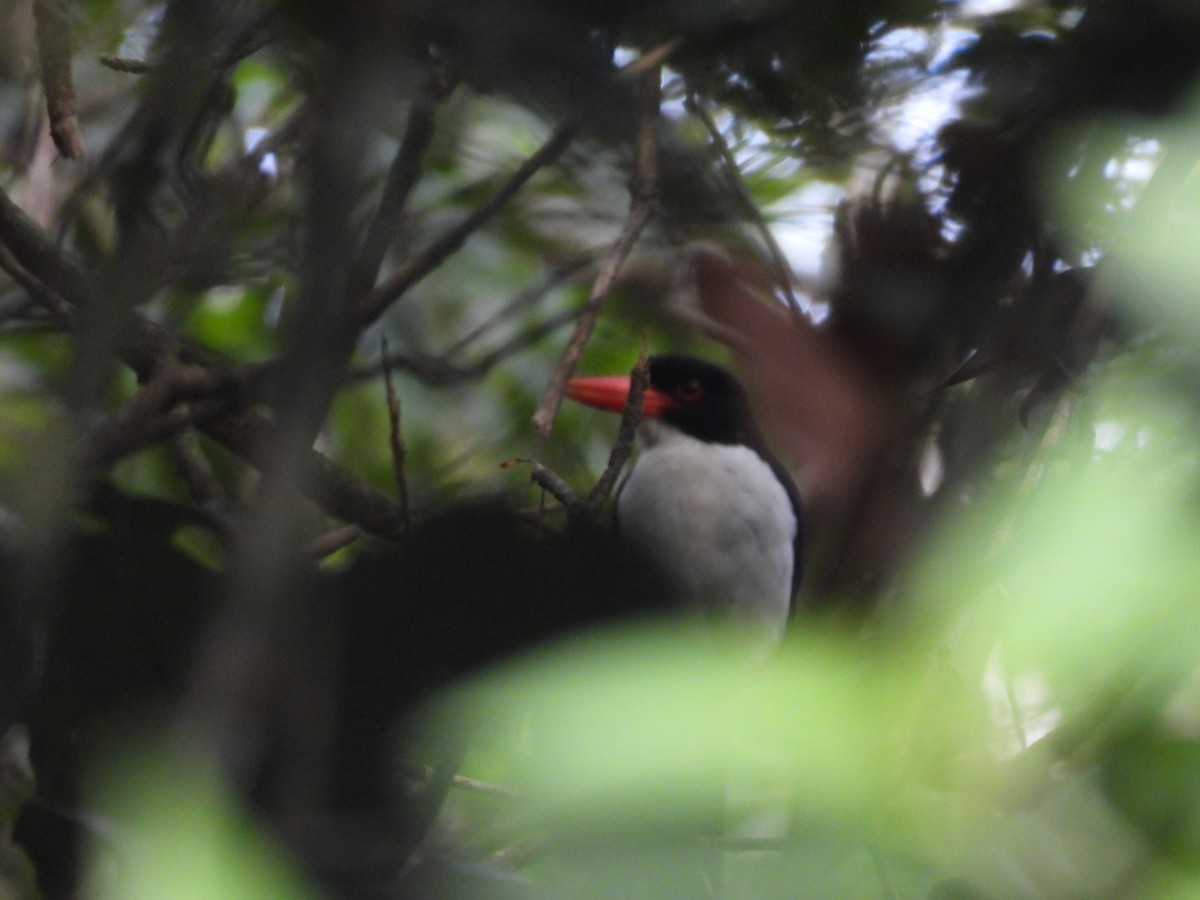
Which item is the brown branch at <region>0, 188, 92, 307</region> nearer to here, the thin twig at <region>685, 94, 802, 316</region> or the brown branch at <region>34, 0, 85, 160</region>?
the brown branch at <region>34, 0, 85, 160</region>

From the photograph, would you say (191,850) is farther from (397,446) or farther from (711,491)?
(711,491)

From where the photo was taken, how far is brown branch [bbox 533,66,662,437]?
4.45ft

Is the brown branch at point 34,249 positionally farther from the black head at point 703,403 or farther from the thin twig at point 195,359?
the black head at point 703,403

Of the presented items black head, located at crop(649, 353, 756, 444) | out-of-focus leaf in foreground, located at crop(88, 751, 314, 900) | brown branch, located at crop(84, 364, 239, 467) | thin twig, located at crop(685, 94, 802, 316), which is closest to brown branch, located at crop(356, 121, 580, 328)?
brown branch, located at crop(84, 364, 239, 467)

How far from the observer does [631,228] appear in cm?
157

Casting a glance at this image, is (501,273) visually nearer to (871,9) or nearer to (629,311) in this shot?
(629,311)

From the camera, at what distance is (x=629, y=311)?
234 cm

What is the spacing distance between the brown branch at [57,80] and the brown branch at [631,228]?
0.64m

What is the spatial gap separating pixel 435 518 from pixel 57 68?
90 cm

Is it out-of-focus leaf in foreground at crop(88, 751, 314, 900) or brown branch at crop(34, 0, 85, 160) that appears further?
brown branch at crop(34, 0, 85, 160)

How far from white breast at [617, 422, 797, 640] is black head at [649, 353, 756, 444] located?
0.39ft

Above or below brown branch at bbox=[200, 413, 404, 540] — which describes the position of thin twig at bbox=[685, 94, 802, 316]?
above

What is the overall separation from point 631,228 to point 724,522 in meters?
1.22

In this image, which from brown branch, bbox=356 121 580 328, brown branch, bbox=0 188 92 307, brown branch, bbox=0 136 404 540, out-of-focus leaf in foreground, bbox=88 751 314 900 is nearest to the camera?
out-of-focus leaf in foreground, bbox=88 751 314 900
